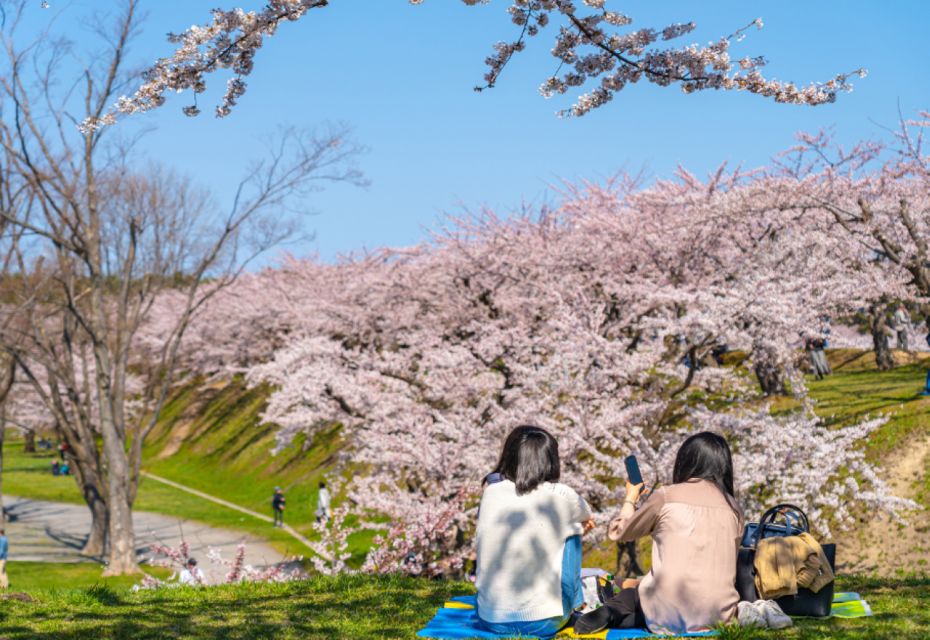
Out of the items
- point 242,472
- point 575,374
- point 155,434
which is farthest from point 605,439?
point 155,434

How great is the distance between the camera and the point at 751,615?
5406 millimetres

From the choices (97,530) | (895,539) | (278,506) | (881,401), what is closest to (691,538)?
(895,539)

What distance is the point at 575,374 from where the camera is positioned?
1418 centimetres

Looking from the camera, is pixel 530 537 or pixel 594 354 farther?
pixel 594 354

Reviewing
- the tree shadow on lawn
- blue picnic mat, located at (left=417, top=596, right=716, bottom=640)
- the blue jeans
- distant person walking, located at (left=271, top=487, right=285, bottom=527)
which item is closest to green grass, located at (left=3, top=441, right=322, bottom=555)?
distant person walking, located at (left=271, top=487, right=285, bottom=527)

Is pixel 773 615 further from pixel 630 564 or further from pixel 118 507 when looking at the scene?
pixel 118 507

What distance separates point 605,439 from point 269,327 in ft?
108

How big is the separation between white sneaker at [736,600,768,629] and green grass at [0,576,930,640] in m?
0.09

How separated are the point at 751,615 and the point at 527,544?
1.41m

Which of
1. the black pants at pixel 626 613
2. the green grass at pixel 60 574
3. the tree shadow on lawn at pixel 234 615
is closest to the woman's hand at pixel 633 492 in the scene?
the black pants at pixel 626 613

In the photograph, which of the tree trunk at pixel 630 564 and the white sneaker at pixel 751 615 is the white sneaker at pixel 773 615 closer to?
the white sneaker at pixel 751 615

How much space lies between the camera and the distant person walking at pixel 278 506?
28141 millimetres

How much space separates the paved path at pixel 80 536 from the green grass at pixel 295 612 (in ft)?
50.3

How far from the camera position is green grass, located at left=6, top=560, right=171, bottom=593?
69.7 ft
